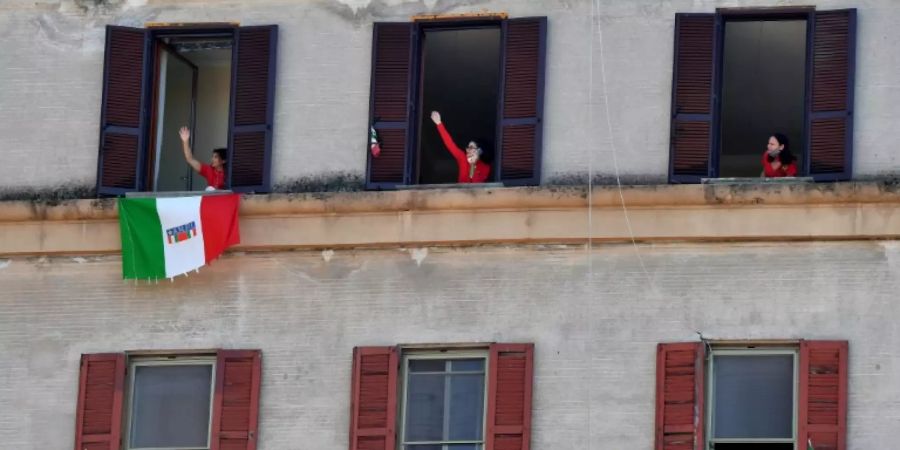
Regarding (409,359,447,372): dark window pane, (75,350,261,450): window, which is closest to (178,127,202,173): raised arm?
(75,350,261,450): window

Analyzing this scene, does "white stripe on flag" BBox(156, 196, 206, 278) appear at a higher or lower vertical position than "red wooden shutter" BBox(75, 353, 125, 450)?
higher

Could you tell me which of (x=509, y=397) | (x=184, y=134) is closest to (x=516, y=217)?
(x=509, y=397)

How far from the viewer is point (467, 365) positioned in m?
37.8

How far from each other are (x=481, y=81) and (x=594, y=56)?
3.23 m

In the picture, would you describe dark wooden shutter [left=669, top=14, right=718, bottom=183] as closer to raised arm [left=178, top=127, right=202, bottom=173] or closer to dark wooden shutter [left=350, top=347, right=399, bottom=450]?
dark wooden shutter [left=350, top=347, right=399, bottom=450]

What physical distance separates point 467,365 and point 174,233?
3.55m

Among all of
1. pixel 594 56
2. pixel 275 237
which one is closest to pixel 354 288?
pixel 275 237

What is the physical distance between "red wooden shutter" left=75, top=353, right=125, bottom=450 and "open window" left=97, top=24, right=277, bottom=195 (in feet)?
6.51

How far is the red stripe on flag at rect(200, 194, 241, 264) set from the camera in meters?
38.5

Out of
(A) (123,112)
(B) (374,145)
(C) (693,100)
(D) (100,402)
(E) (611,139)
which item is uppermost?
(C) (693,100)

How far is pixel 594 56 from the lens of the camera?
38.6 m

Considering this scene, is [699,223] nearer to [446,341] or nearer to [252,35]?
[446,341]

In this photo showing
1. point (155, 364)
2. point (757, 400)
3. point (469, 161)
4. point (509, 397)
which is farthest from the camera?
point (469, 161)

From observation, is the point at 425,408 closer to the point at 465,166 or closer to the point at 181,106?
the point at 465,166
